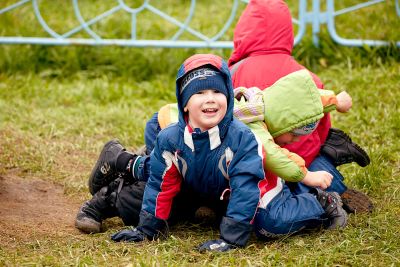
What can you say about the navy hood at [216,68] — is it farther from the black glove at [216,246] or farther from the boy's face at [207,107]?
the black glove at [216,246]

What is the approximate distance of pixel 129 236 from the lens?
12.2 feet

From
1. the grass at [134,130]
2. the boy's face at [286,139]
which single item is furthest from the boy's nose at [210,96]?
the grass at [134,130]

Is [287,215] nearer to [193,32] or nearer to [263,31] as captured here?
[263,31]

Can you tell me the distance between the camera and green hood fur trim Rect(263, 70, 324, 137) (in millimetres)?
3721

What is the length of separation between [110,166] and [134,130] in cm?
158

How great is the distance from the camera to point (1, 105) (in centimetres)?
609

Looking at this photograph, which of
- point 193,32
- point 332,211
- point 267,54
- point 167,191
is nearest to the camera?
point 167,191

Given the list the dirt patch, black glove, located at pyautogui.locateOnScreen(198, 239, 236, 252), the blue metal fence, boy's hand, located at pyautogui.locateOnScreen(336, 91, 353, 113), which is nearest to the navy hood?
black glove, located at pyautogui.locateOnScreen(198, 239, 236, 252)

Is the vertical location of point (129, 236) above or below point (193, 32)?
below

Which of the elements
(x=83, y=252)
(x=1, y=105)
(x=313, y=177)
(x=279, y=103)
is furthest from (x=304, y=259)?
(x=1, y=105)

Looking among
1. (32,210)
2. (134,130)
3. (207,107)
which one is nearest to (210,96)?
(207,107)

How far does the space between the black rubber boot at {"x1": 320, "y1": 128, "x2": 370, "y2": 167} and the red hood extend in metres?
0.61

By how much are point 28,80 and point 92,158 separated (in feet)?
5.80

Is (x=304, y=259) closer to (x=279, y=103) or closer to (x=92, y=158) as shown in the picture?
(x=279, y=103)
